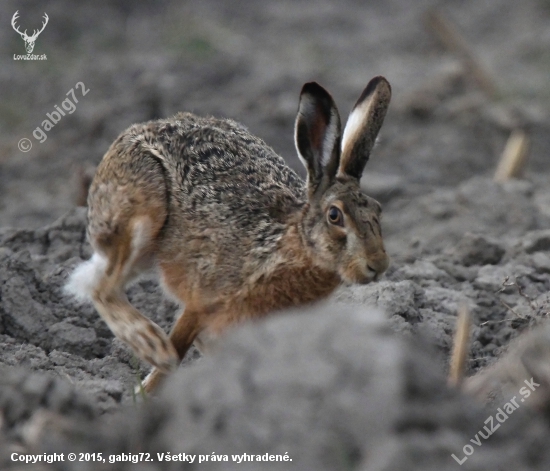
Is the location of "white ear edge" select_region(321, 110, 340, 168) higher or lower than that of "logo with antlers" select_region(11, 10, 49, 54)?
lower

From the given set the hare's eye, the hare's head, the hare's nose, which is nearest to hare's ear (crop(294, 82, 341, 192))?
the hare's head

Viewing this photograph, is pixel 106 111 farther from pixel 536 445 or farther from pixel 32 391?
pixel 536 445

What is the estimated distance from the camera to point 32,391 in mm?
4262

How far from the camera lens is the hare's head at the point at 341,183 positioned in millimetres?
5418

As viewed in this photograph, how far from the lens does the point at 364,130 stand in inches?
228

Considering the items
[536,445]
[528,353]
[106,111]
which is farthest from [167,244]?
[106,111]

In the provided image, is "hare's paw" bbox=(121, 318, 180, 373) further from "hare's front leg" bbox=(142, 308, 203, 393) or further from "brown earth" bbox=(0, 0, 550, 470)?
"brown earth" bbox=(0, 0, 550, 470)

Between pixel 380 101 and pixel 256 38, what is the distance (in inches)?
339

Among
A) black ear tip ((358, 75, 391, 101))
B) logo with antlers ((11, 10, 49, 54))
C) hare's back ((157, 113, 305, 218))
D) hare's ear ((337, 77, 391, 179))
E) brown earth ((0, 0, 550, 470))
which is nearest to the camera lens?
brown earth ((0, 0, 550, 470))

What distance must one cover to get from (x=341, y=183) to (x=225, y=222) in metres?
0.69

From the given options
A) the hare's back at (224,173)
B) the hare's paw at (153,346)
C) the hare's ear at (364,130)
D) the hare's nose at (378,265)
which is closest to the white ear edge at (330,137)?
the hare's ear at (364,130)

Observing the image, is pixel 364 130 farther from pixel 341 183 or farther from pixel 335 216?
pixel 335 216

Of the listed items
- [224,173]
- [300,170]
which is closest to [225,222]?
[224,173]

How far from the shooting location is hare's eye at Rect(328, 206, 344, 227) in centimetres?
555
